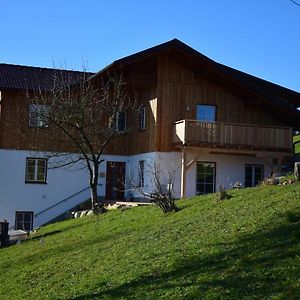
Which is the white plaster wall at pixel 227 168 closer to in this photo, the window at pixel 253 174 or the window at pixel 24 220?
the window at pixel 253 174

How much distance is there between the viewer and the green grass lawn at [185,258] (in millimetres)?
8469

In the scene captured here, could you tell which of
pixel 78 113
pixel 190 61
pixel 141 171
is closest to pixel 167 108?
pixel 190 61

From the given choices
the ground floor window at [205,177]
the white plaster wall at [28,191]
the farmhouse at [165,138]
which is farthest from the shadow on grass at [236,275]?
the white plaster wall at [28,191]

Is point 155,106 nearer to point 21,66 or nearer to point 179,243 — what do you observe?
point 21,66

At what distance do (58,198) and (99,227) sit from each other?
1281 cm

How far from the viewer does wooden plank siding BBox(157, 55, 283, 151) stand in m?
29.7

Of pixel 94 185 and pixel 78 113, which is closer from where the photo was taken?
pixel 94 185

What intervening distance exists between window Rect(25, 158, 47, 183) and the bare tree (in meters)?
0.43

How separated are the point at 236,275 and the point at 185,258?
1.89 metres

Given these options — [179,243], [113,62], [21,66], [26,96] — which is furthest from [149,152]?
[179,243]

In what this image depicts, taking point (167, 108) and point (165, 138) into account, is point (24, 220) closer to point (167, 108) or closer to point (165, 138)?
point (165, 138)

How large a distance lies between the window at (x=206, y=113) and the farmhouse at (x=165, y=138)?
51 mm

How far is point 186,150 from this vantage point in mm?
28250

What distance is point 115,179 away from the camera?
107ft
